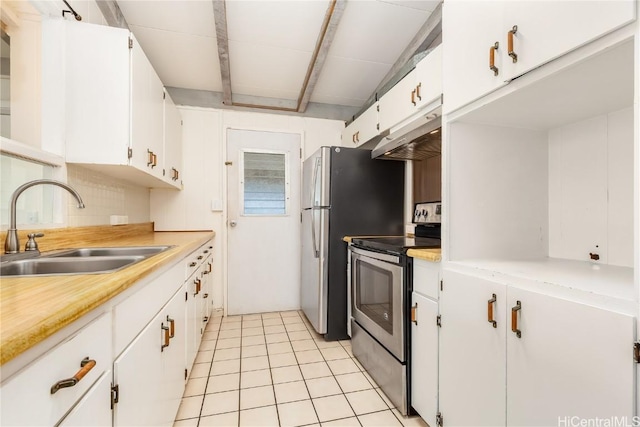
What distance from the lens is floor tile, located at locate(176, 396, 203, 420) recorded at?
1.55 meters

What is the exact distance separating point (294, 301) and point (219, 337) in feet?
3.14

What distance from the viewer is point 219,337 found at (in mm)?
2566

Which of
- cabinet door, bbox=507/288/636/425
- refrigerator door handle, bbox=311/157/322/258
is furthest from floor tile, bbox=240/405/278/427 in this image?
refrigerator door handle, bbox=311/157/322/258

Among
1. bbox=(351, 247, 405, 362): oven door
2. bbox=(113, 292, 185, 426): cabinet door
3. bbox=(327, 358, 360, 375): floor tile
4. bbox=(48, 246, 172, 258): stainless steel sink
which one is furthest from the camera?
bbox=(327, 358, 360, 375): floor tile

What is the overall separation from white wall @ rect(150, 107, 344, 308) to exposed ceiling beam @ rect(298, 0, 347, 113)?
0.75 m

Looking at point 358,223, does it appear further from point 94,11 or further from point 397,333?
point 94,11

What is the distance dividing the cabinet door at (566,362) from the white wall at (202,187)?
274cm

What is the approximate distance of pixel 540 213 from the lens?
1437 millimetres

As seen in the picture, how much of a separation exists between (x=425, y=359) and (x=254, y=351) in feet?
4.60

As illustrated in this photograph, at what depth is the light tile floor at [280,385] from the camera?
1530 mm

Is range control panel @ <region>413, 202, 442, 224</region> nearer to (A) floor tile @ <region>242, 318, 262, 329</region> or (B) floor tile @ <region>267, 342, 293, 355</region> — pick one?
(B) floor tile @ <region>267, 342, 293, 355</region>

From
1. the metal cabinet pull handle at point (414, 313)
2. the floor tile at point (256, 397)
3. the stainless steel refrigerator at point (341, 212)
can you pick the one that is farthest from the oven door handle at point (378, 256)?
the floor tile at point (256, 397)

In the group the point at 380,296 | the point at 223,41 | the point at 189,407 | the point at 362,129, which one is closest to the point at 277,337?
the point at 189,407

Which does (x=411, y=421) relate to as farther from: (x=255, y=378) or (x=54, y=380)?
(x=54, y=380)
